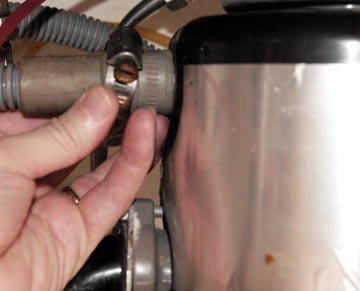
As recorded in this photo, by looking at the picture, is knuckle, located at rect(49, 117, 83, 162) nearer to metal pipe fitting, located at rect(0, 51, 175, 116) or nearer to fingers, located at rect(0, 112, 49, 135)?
metal pipe fitting, located at rect(0, 51, 175, 116)

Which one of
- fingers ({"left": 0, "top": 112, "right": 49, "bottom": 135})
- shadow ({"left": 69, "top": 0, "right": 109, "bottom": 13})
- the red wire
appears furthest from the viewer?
shadow ({"left": 69, "top": 0, "right": 109, "bottom": 13})

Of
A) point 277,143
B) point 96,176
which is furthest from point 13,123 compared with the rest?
point 277,143

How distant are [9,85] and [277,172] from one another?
9.1 inches

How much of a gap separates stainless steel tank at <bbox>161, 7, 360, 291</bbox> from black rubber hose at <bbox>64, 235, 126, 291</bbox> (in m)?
0.12

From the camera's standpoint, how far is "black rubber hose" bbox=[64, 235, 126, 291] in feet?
1.73

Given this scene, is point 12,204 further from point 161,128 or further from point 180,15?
→ point 180,15

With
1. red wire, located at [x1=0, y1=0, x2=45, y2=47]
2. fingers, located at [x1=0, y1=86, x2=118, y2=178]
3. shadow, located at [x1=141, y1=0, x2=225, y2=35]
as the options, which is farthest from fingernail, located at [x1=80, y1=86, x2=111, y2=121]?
shadow, located at [x1=141, y1=0, x2=225, y2=35]

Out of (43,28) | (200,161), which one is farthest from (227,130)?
(43,28)

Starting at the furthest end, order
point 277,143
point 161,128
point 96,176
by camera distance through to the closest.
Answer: point 96,176 < point 161,128 < point 277,143

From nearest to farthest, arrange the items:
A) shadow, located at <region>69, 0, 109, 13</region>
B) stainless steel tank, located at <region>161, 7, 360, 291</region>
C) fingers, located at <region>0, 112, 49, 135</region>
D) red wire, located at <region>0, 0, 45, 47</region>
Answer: stainless steel tank, located at <region>161, 7, 360, 291</region>
red wire, located at <region>0, 0, 45, 47</region>
fingers, located at <region>0, 112, 49, 135</region>
shadow, located at <region>69, 0, 109, 13</region>

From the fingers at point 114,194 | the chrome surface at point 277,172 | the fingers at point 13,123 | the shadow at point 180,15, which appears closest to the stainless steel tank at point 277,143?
the chrome surface at point 277,172

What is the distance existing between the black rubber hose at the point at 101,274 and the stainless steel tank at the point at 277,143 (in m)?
0.12

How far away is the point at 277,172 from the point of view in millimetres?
405

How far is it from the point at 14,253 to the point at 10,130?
196mm
